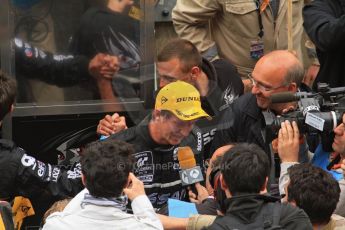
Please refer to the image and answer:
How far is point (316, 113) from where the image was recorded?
188 inches

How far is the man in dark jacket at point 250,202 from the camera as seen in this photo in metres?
3.93

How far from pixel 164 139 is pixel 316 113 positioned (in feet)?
2.91

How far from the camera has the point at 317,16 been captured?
604 cm

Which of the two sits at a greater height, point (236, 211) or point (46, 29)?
point (46, 29)

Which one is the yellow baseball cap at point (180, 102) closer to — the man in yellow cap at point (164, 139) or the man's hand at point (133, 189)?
the man in yellow cap at point (164, 139)

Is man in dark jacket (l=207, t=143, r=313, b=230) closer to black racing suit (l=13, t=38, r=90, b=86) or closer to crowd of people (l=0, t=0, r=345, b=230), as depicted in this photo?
crowd of people (l=0, t=0, r=345, b=230)

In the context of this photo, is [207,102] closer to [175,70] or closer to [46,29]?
[175,70]

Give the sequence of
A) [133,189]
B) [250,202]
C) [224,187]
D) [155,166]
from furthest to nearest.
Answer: [155,166], [133,189], [224,187], [250,202]

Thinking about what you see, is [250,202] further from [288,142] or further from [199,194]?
[199,194]

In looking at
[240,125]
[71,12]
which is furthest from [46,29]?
[240,125]

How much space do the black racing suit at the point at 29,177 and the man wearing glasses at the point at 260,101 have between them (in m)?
1.02

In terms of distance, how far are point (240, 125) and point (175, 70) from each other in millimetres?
615

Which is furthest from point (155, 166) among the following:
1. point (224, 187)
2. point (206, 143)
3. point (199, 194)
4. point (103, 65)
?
point (103, 65)

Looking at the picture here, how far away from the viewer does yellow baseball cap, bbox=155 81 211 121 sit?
5104mm
